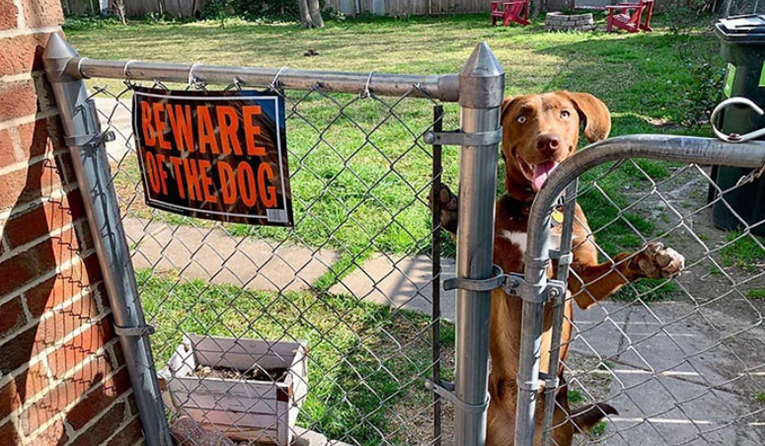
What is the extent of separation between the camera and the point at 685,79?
852cm

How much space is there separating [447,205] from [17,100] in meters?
1.19

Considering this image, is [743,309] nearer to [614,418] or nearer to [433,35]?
[614,418]

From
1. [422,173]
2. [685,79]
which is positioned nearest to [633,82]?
[685,79]

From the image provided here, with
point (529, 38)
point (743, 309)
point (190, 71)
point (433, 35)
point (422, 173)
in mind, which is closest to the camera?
point (190, 71)

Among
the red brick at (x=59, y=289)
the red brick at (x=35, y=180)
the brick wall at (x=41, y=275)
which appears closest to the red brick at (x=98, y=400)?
the brick wall at (x=41, y=275)

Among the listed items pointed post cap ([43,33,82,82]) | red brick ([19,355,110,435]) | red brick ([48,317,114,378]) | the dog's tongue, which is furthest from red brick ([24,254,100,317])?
the dog's tongue

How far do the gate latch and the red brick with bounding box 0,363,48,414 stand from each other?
125 centimetres

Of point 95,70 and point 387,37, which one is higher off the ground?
point 95,70

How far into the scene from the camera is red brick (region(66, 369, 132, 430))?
189 centimetres

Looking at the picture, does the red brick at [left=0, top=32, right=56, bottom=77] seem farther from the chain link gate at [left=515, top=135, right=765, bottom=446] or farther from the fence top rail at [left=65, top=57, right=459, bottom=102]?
the chain link gate at [left=515, top=135, right=765, bottom=446]

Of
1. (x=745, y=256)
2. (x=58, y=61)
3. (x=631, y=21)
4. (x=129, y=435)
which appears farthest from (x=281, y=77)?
(x=631, y=21)

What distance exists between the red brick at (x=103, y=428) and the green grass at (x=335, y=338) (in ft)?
1.72

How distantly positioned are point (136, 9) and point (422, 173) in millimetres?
22125

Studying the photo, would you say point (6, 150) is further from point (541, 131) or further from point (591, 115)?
point (591, 115)
